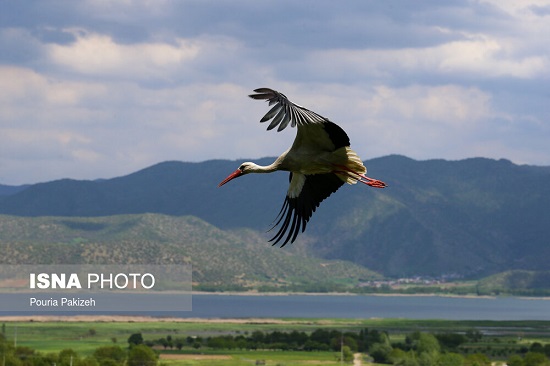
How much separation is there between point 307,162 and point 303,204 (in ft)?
11.7

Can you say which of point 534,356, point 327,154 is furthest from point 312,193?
point 534,356

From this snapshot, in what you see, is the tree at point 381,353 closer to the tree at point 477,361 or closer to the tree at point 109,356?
the tree at point 477,361

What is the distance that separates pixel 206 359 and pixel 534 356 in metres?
45.8

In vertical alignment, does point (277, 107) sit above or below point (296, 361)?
above

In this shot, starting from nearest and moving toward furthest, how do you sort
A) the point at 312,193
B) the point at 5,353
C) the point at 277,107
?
the point at 277,107 < the point at 312,193 < the point at 5,353

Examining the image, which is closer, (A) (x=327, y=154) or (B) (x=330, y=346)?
(A) (x=327, y=154)

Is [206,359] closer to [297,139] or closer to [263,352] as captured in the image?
[263,352]

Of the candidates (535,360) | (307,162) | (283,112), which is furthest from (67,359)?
(283,112)

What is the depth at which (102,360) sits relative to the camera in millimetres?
140000

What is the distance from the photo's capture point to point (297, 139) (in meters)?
20.6

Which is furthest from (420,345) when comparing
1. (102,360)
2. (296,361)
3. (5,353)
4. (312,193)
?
(312,193)

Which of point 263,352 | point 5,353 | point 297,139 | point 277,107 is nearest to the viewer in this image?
point 277,107

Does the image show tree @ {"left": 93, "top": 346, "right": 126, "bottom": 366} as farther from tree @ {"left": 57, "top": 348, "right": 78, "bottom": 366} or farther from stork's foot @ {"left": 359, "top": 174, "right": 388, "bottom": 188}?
stork's foot @ {"left": 359, "top": 174, "right": 388, "bottom": 188}

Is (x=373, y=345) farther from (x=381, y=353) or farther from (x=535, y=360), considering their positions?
(x=535, y=360)
